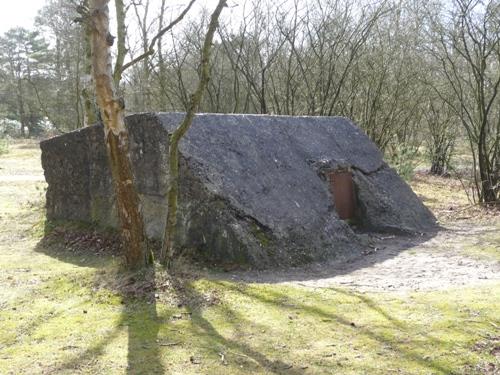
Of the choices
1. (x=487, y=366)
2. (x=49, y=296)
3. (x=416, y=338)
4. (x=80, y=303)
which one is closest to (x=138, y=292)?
(x=80, y=303)

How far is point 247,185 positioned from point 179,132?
1.84 metres

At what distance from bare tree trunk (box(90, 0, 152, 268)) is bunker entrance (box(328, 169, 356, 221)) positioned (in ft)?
12.8

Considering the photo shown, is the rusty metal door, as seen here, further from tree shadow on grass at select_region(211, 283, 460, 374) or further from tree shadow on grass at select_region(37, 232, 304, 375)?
tree shadow on grass at select_region(37, 232, 304, 375)

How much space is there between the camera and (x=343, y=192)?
9398 millimetres

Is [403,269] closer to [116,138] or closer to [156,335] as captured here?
[156,335]

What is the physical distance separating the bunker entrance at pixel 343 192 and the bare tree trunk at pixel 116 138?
3.89m

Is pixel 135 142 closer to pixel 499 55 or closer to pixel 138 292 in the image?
pixel 138 292

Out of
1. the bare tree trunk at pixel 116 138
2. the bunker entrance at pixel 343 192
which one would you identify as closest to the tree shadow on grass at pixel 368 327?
the bare tree trunk at pixel 116 138

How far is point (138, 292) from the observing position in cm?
573

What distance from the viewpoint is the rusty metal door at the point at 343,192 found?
919 cm

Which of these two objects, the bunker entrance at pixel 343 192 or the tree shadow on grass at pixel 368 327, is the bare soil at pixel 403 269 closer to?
the tree shadow on grass at pixel 368 327

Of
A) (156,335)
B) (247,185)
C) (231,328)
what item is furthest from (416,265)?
(156,335)

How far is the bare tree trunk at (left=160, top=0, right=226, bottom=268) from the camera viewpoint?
5.88 metres

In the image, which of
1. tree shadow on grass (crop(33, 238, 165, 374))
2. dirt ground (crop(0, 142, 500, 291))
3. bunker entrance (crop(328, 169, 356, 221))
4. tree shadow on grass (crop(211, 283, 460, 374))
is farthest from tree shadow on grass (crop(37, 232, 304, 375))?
bunker entrance (crop(328, 169, 356, 221))
